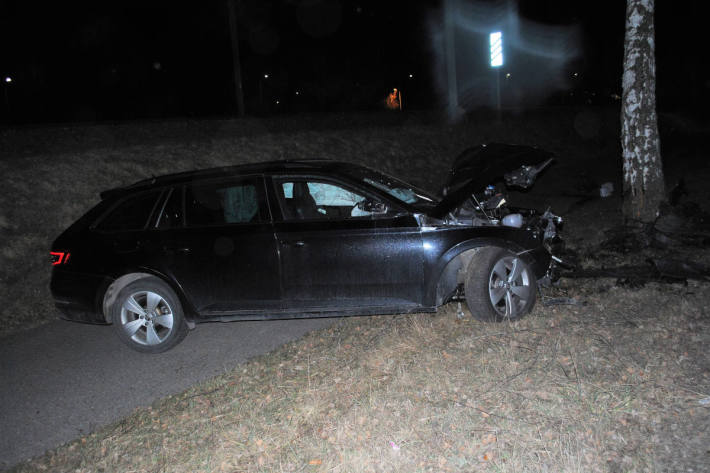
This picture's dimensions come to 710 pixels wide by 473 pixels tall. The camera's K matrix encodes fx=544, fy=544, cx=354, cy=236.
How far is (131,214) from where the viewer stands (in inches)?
225

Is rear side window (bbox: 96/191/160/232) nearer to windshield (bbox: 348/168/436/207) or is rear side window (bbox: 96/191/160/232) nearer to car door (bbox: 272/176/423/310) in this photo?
car door (bbox: 272/176/423/310)

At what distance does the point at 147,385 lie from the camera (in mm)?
4879

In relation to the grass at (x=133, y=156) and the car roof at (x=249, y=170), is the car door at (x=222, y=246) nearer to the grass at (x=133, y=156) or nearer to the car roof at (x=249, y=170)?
the car roof at (x=249, y=170)

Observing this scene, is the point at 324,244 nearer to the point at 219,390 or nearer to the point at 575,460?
the point at 219,390

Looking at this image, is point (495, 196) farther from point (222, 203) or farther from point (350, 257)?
point (222, 203)

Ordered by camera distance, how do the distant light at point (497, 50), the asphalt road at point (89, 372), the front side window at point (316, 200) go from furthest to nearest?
the distant light at point (497, 50) → the front side window at point (316, 200) → the asphalt road at point (89, 372)

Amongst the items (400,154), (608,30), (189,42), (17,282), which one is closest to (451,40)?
(400,154)

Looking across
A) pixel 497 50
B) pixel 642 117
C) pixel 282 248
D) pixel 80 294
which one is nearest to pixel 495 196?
pixel 282 248

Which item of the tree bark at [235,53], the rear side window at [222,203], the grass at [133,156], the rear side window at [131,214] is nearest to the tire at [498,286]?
the rear side window at [222,203]

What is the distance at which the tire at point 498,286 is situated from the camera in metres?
5.03

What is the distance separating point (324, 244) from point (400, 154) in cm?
1142

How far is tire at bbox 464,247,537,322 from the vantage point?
5.03 m

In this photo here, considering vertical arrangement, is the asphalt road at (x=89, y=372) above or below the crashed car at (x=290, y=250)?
below

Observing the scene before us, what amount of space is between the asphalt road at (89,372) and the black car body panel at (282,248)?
411 millimetres
